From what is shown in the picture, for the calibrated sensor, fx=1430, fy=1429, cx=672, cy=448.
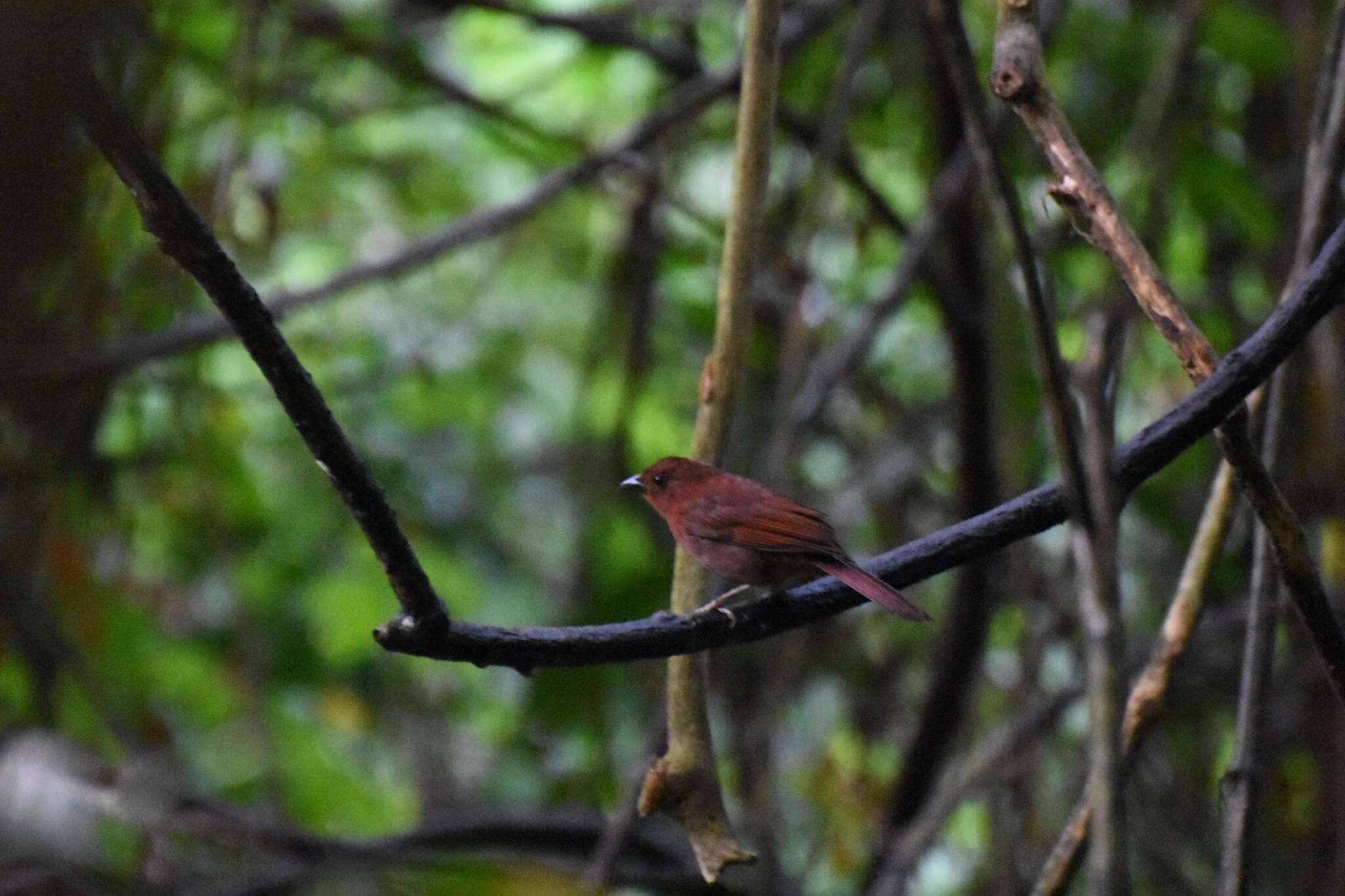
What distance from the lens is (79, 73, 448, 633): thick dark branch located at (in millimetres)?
1110

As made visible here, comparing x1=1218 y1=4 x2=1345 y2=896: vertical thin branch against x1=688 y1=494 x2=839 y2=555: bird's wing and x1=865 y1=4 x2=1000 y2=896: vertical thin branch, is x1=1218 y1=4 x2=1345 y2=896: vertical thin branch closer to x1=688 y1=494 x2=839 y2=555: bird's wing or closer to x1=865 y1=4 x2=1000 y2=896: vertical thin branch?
x1=688 y1=494 x2=839 y2=555: bird's wing

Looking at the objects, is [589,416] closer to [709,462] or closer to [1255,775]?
[709,462]

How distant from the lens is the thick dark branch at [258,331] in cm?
111

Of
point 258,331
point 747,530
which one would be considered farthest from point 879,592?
point 258,331

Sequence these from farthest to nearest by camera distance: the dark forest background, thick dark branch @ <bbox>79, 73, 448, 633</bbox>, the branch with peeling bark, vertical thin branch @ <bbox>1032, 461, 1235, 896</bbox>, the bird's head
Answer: the dark forest background, the bird's head, vertical thin branch @ <bbox>1032, 461, 1235, 896</bbox>, the branch with peeling bark, thick dark branch @ <bbox>79, 73, 448, 633</bbox>

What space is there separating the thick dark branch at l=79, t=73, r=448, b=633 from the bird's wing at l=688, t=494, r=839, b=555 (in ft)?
3.60

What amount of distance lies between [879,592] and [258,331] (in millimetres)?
942

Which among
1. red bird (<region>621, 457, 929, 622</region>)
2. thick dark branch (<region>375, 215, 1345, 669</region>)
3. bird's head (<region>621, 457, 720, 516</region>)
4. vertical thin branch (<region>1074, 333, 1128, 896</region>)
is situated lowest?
vertical thin branch (<region>1074, 333, 1128, 896</region>)

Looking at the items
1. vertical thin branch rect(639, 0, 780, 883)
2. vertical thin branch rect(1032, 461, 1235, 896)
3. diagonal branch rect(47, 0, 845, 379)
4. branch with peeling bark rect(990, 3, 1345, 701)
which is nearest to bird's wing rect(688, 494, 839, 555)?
vertical thin branch rect(639, 0, 780, 883)

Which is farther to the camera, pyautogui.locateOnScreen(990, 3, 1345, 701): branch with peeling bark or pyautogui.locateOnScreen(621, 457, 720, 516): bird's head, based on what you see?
pyautogui.locateOnScreen(621, 457, 720, 516): bird's head

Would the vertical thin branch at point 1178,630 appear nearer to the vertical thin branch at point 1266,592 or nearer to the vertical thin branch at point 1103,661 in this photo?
the vertical thin branch at point 1266,592

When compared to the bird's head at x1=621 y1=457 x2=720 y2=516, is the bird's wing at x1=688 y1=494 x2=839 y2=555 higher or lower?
lower

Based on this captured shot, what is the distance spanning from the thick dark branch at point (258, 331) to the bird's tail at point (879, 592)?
0.62m

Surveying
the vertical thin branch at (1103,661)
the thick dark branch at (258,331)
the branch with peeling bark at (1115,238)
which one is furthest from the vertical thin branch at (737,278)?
the vertical thin branch at (1103,661)
